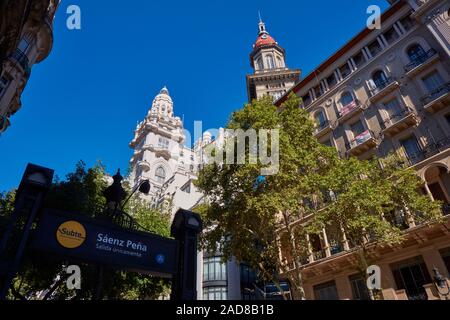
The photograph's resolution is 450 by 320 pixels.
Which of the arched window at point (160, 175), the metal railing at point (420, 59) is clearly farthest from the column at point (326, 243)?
the arched window at point (160, 175)

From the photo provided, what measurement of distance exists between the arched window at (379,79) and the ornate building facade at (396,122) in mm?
87

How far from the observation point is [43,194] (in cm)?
496

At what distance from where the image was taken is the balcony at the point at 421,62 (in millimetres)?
19450

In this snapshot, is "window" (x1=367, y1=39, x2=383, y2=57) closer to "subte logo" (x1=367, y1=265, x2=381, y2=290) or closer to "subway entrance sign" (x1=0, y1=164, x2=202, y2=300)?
"subte logo" (x1=367, y1=265, x2=381, y2=290)

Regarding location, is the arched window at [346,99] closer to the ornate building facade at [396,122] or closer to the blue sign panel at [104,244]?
the ornate building facade at [396,122]

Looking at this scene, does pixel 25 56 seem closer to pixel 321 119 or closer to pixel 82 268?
pixel 82 268

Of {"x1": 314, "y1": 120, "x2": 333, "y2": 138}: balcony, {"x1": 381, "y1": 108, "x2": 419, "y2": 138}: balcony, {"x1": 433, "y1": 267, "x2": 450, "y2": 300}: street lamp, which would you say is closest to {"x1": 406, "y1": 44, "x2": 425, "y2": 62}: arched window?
{"x1": 381, "y1": 108, "x2": 419, "y2": 138}: balcony

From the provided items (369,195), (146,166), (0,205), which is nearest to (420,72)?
(369,195)

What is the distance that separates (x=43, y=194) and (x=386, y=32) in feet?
90.0

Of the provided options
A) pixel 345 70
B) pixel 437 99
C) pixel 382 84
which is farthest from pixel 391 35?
pixel 437 99

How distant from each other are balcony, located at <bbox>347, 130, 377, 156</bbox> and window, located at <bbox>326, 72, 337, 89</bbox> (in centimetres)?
692

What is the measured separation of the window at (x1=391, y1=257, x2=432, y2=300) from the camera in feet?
51.5

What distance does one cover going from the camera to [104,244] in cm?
487

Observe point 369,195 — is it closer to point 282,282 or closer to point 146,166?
point 282,282
